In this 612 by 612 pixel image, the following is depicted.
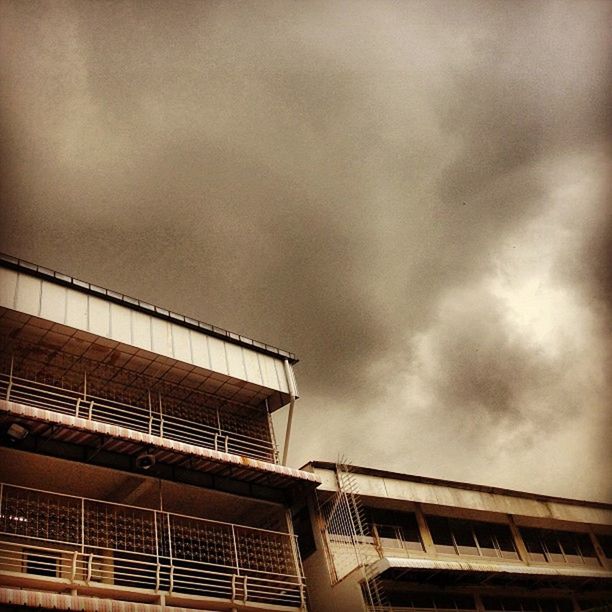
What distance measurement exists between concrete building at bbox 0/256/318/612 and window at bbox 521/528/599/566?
1015cm

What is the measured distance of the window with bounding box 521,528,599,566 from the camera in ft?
83.1

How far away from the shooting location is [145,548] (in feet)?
63.0

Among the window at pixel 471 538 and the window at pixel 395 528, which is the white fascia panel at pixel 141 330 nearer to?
the window at pixel 395 528

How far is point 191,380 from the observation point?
69.4 feet

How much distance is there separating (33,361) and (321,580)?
32.7ft

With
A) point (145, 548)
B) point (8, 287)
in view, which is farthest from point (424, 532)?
point (8, 287)

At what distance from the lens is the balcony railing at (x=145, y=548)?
16719mm

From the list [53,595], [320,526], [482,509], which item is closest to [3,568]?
[53,595]

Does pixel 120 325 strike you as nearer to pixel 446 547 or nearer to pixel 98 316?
pixel 98 316

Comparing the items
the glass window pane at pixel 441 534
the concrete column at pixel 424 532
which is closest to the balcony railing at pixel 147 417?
the concrete column at pixel 424 532

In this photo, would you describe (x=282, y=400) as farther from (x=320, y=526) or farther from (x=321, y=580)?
(x=321, y=580)

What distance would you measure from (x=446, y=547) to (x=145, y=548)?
9.87m

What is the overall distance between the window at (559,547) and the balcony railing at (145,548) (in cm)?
1017

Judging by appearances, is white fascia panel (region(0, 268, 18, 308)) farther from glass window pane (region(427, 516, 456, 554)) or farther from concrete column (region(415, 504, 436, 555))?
glass window pane (region(427, 516, 456, 554))
